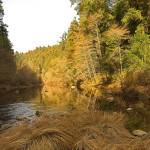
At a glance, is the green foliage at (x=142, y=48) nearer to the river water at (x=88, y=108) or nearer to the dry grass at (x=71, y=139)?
the river water at (x=88, y=108)

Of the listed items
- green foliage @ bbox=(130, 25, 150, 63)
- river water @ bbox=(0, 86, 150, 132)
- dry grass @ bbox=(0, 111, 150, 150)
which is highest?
green foliage @ bbox=(130, 25, 150, 63)

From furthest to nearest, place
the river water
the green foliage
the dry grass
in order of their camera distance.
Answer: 1. the green foliage
2. the river water
3. the dry grass

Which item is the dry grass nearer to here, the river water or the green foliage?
the river water

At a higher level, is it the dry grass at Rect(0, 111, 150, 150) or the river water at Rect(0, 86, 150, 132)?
the dry grass at Rect(0, 111, 150, 150)

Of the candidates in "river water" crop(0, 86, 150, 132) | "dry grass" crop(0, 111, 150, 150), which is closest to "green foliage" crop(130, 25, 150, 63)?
"river water" crop(0, 86, 150, 132)

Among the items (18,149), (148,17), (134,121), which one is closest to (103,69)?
(148,17)

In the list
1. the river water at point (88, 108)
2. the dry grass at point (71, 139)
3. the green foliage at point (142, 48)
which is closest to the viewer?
the dry grass at point (71, 139)

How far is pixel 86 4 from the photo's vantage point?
2083cm

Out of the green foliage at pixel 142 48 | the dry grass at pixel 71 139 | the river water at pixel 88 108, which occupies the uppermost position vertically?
the green foliage at pixel 142 48

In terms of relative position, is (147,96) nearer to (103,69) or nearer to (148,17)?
(103,69)

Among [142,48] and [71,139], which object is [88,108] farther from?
[142,48]

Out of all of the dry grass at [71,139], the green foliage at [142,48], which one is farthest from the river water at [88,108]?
the green foliage at [142,48]

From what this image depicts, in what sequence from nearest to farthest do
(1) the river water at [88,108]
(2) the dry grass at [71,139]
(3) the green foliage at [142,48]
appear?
(2) the dry grass at [71,139] → (1) the river water at [88,108] → (3) the green foliage at [142,48]

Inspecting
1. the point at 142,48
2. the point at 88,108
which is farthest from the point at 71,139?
the point at 142,48
